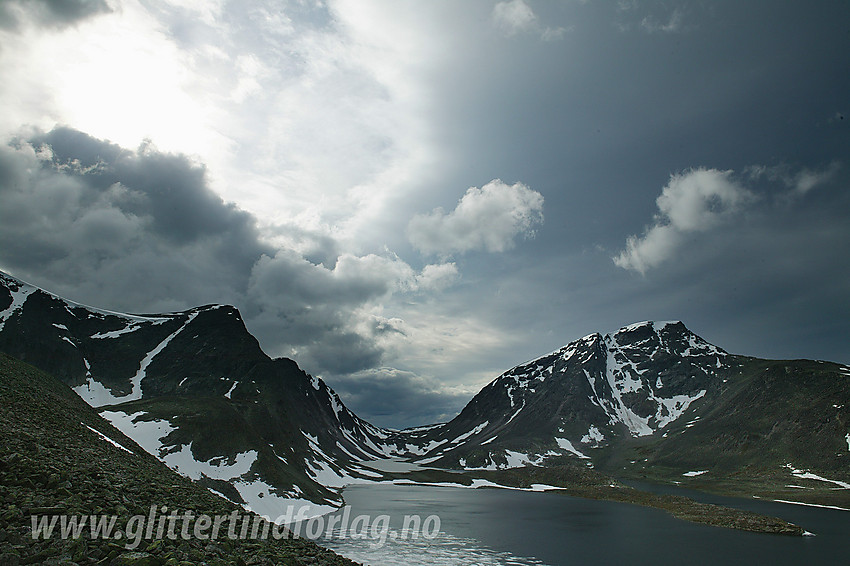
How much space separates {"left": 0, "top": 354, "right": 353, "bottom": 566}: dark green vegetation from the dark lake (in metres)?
29.6

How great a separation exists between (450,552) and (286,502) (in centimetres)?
4588

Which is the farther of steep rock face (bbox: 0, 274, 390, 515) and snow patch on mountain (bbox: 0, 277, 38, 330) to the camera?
snow patch on mountain (bbox: 0, 277, 38, 330)

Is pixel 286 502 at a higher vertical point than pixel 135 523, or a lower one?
lower

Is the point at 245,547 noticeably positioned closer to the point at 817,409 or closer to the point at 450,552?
the point at 450,552

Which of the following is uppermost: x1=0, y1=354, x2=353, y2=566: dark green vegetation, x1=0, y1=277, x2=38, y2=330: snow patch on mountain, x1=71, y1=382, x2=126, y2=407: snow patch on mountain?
x1=0, y1=277, x2=38, y2=330: snow patch on mountain

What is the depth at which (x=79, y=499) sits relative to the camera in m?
21.9

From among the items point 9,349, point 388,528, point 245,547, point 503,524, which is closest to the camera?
point 245,547

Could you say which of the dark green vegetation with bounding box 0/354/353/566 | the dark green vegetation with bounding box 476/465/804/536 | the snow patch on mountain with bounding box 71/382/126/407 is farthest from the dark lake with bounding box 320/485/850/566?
the snow patch on mountain with bounding box 71/382/126/407

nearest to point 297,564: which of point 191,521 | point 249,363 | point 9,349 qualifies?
point 191,521

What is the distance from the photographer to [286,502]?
295ft

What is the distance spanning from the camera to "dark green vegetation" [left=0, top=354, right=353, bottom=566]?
17297 millimetres

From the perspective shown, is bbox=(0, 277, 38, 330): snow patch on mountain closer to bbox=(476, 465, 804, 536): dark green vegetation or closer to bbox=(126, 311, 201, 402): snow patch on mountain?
bbox=(126, 311, 201, 402): snow patch on mountain

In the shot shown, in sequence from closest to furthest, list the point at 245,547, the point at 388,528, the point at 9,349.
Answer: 1. the point at 245,547
2. the point at 388,528
3. the point at 9,349

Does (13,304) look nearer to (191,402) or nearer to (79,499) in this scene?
(191,402)
